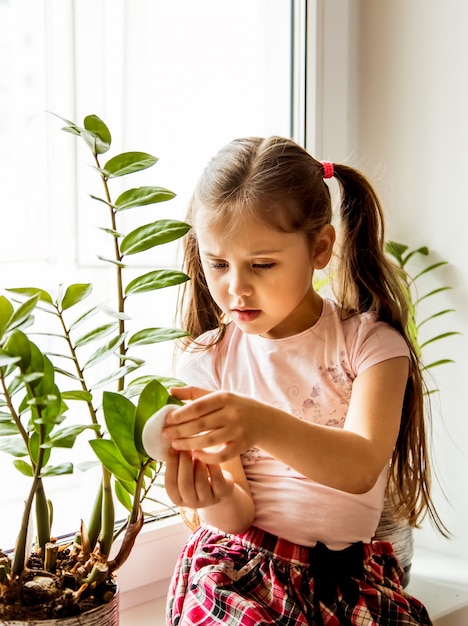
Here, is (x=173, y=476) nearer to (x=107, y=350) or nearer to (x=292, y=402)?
(x=107, y=350)

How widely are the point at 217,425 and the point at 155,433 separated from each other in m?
0.07

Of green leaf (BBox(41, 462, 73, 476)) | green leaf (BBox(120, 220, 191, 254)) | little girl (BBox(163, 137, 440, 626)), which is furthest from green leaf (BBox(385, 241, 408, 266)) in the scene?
green leaf (BBox(41, 462, 73, 476))

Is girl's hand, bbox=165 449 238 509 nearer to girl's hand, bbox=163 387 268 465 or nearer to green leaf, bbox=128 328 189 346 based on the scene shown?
girl's hand, bbox=163 387 268 465

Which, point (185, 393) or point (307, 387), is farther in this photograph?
point (307, 387)

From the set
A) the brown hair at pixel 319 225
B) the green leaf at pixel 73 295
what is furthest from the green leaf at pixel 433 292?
the green leaf at pixel 73 295

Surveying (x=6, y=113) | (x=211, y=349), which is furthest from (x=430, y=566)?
(x=6, y=113)

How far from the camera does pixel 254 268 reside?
1.12m

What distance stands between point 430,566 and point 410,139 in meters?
0.86

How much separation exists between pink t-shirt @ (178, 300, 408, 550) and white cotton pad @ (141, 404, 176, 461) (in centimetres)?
38

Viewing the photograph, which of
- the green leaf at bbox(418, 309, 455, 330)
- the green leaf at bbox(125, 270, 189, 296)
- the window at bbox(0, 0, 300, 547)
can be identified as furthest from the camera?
the green leaf at bbox(418, 309, 455, 330)

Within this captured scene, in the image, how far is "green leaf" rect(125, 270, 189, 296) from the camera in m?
1.02

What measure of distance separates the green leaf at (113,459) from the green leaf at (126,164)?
32 cm

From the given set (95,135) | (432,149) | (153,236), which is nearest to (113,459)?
(153,236)

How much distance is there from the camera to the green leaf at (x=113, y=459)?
943 millimetres
